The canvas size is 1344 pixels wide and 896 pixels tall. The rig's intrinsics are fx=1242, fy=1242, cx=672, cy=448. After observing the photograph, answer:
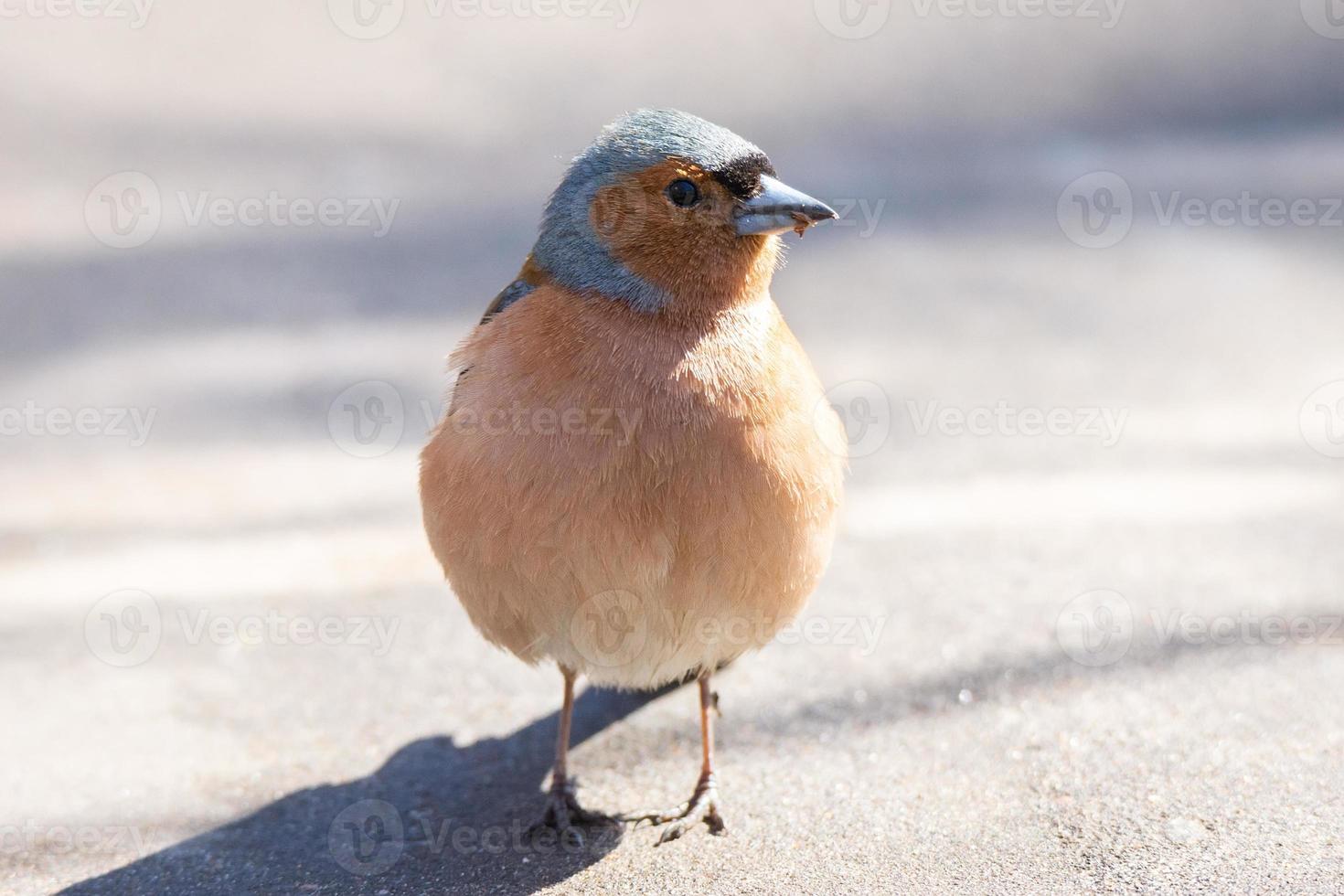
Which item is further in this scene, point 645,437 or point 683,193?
point 683,193

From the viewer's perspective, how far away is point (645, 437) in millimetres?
3391

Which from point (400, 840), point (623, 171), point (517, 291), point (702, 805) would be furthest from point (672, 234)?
point (400, 840)

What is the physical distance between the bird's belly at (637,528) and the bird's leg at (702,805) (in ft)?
1.74

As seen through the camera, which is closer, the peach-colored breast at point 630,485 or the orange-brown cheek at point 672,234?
the peach-colored breast at point 630,485

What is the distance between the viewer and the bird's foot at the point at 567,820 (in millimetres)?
3832

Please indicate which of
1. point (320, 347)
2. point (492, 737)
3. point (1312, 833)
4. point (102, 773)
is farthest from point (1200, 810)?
point (320, 347)

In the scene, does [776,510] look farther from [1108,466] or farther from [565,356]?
[1108,466]

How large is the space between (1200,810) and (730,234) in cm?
221

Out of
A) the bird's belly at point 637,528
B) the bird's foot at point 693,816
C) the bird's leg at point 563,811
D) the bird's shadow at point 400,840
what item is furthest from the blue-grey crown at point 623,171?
the bird's shadow at point 400,840

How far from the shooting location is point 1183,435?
6.62 metres

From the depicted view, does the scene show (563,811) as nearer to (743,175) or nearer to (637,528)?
(637,528)

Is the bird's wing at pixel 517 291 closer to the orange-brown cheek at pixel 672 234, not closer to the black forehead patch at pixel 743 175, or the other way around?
the orange-brown cheek at pixel 672 234

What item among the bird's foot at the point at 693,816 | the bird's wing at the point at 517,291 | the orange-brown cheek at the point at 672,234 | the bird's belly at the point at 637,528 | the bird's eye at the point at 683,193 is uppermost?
the bird's eye at the point at 683,193

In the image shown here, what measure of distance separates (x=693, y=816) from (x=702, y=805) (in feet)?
0.17
